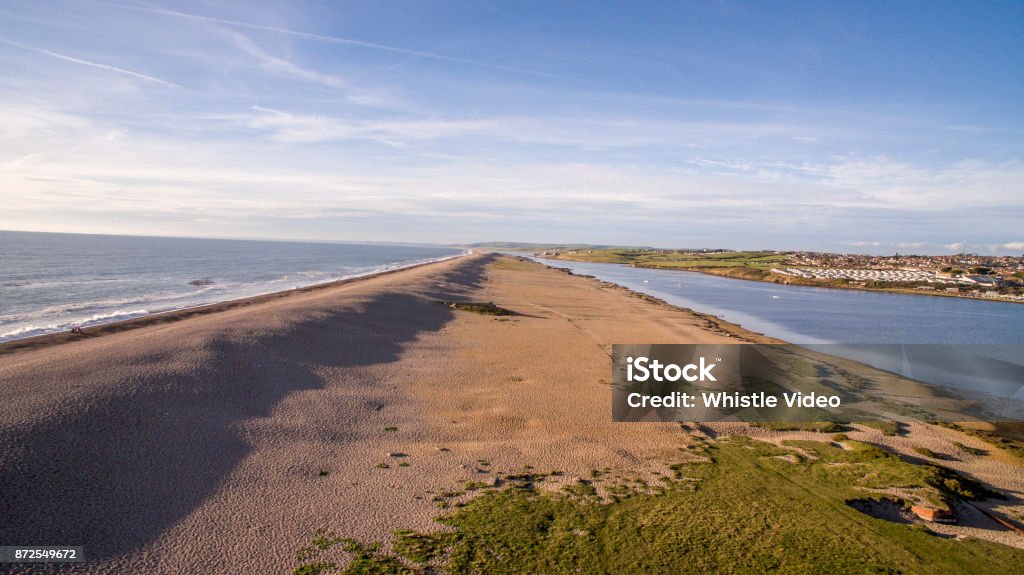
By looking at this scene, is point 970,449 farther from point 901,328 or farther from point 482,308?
point 901,328

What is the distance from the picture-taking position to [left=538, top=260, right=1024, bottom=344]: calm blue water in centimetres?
3416

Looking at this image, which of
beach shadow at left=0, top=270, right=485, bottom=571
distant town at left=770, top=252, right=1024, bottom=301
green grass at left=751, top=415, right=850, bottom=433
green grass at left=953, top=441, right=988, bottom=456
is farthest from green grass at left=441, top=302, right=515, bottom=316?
distant town at left=770, top=252, right=1024, bottom=301

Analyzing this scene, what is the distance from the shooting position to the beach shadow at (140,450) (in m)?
7.92

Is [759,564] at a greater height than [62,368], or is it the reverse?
[62,368]

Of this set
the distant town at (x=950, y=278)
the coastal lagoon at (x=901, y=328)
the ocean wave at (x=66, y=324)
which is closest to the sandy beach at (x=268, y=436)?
the ocean wave at (x=66, y=324)

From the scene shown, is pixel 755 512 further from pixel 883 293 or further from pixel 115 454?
pixel 883 293

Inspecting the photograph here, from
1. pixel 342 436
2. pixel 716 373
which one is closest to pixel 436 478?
pixel 342 436

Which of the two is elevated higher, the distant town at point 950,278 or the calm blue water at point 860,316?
the distant town at point 950,278

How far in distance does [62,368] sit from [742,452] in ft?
58.7

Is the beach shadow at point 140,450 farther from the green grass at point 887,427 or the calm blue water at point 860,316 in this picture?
the calm blue water at point 860,316

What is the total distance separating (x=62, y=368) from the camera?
14.2 m

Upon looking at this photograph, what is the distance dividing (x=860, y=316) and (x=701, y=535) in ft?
146

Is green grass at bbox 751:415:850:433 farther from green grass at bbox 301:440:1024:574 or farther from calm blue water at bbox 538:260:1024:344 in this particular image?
calm blue water at bbox 538:260:1024:344

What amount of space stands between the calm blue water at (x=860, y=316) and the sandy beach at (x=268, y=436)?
21191mm
